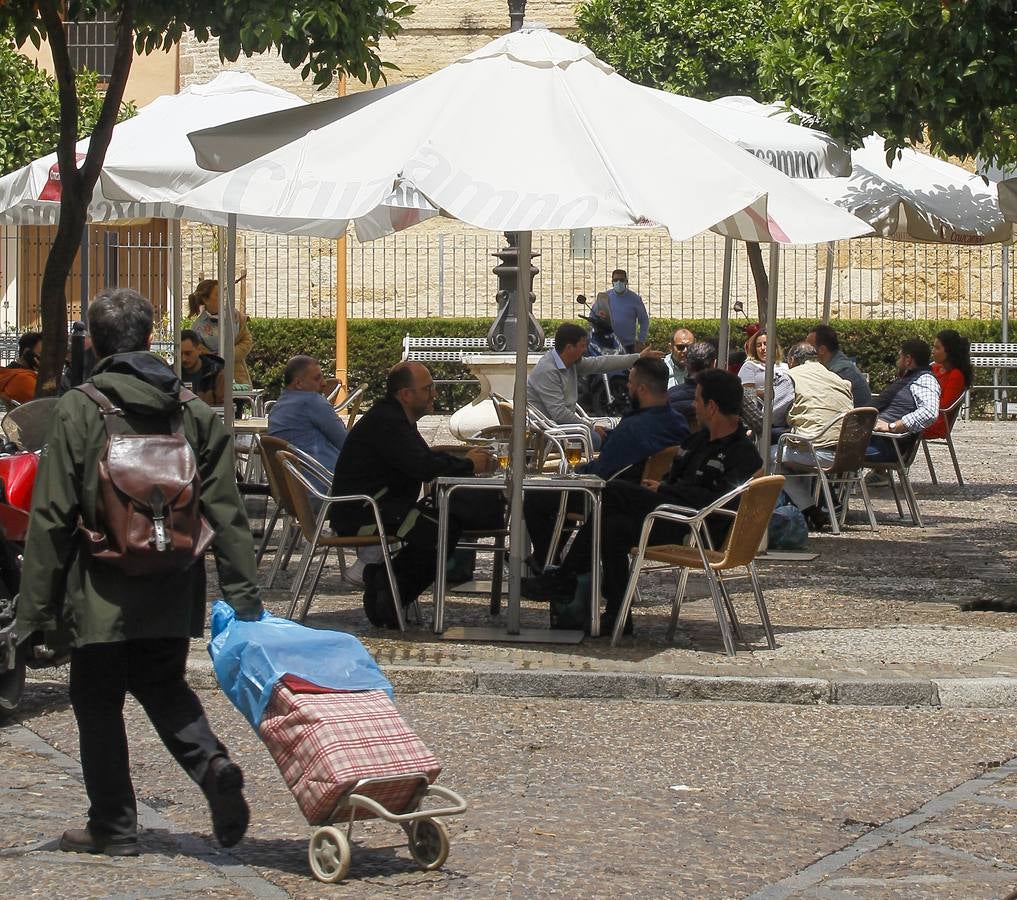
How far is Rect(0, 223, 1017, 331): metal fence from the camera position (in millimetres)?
31016

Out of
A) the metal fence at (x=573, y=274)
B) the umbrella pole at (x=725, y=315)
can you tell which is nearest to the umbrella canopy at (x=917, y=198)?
the umbrella pole at (x=725, y=315)

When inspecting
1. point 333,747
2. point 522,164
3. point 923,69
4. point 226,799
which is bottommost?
point 226,799

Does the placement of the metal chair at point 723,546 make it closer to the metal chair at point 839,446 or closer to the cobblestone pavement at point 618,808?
the cobblestone pavement at point 618,808

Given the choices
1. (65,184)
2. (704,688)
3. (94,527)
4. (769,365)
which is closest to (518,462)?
(704,688)

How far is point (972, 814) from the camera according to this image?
19.1 ft

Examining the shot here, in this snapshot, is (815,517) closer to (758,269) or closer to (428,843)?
(758,269)

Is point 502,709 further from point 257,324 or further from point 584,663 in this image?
point 257,324

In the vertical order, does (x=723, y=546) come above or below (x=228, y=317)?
below

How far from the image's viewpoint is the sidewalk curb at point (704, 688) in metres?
7.57

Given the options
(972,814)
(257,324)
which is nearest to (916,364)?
(972,814)

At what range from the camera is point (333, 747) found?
16.2 ft

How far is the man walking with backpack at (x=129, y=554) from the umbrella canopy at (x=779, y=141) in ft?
21.9

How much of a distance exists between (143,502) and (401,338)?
21.8 metres

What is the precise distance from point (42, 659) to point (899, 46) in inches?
246
